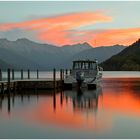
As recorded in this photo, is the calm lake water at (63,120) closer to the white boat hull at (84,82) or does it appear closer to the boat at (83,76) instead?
the boat at (83,76)

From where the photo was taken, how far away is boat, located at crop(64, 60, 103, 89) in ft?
165

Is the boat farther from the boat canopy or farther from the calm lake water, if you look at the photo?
the calm lake water

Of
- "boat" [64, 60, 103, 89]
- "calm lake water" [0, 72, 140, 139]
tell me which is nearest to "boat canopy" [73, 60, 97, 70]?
"boat" [64, 60, 103, 89]

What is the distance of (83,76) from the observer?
49531mm

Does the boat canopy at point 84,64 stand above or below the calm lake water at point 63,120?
above

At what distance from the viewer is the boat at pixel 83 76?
50.3 meters

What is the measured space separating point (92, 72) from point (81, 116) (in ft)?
80.4

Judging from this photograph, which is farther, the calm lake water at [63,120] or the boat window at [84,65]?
the boat window at [84,65]

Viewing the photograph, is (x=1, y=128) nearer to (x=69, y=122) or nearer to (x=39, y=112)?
(x=69, y=122)

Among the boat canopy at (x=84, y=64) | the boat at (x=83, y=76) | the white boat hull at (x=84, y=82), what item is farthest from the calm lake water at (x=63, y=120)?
the boat canopy at (x=84, y=64)

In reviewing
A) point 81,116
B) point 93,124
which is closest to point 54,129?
point 93,124

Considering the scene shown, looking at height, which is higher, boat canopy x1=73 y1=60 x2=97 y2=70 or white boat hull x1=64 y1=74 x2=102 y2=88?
boat canopy x1=73 y1=60 x2=97 y2=70

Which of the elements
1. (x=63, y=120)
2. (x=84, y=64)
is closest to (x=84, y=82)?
(x=84, y=64)

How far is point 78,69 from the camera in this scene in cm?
5144
